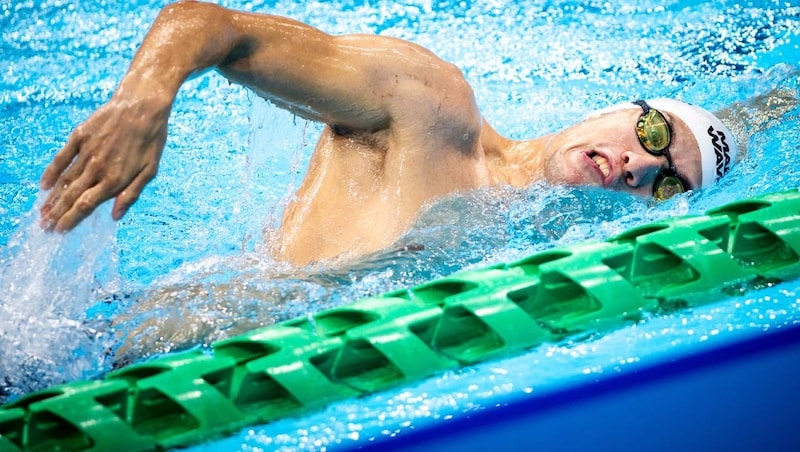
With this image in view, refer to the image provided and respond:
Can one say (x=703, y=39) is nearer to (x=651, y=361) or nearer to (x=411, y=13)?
(x=411, y=13)

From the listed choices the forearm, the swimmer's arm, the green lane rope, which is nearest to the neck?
the swimmer's arm

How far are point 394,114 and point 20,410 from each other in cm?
97

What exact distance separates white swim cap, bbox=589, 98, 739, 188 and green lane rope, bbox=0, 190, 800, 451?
1.82 feet

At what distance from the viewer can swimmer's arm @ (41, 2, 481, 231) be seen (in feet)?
4.63

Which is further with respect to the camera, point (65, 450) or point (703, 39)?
point (703, 39)

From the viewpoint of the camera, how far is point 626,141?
7.56 feet

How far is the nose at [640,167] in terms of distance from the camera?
226 centimetres

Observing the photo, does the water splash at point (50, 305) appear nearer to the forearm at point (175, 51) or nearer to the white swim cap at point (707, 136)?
the forearm at point (175, 51)

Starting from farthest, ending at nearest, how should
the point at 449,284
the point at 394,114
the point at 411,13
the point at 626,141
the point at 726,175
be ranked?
the point at 411,13 < the point at 726,175 < the point at 626,141 < the point at 394,114 < the point at 449,284

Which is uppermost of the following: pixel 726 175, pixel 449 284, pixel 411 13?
pixel 411 13

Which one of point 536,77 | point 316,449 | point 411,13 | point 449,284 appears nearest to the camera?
point 316,449

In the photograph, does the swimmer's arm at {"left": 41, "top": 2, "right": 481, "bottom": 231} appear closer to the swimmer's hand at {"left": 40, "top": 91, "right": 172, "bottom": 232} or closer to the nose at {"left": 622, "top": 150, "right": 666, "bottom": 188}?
the swimmer's hand at {"left": 40, "top": 91, "right": 172, "bottom": 232}

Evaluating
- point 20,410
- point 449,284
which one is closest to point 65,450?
point 20,410

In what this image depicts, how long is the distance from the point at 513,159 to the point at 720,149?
567mm
